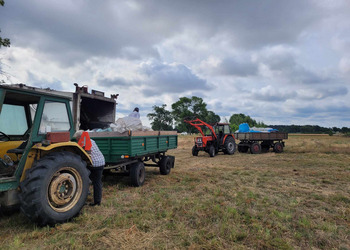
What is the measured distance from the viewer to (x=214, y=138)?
52.0ft

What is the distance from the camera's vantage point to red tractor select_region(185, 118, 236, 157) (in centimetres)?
1542

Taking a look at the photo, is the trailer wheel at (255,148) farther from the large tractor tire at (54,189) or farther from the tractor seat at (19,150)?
the tractor seat at (19,150)

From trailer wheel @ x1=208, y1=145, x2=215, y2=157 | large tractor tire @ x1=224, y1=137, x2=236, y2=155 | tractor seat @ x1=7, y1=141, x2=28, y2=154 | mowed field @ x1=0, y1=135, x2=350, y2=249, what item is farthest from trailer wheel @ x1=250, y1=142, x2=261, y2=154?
tractor seat @ x1=7, y1=141, x2=28, y2=154

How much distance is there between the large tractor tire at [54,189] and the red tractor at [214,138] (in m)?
11.7

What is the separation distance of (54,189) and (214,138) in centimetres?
1300

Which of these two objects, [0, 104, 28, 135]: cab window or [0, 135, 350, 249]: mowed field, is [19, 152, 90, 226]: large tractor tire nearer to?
[0, 135, 350, 249]: mowed field

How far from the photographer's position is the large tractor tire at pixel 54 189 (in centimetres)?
331

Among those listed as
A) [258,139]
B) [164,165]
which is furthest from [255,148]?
[164,165]

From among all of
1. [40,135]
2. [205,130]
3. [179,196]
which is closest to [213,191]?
[179,196]

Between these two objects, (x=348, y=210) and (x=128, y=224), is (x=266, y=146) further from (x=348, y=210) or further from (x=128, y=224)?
(x=128, y=224)

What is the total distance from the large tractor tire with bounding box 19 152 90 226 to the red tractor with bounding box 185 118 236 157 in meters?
11.7

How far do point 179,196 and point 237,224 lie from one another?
190 cm

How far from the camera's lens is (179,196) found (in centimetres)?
552

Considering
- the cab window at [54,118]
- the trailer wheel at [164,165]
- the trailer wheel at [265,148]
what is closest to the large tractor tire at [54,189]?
the cab window at [54,118]
